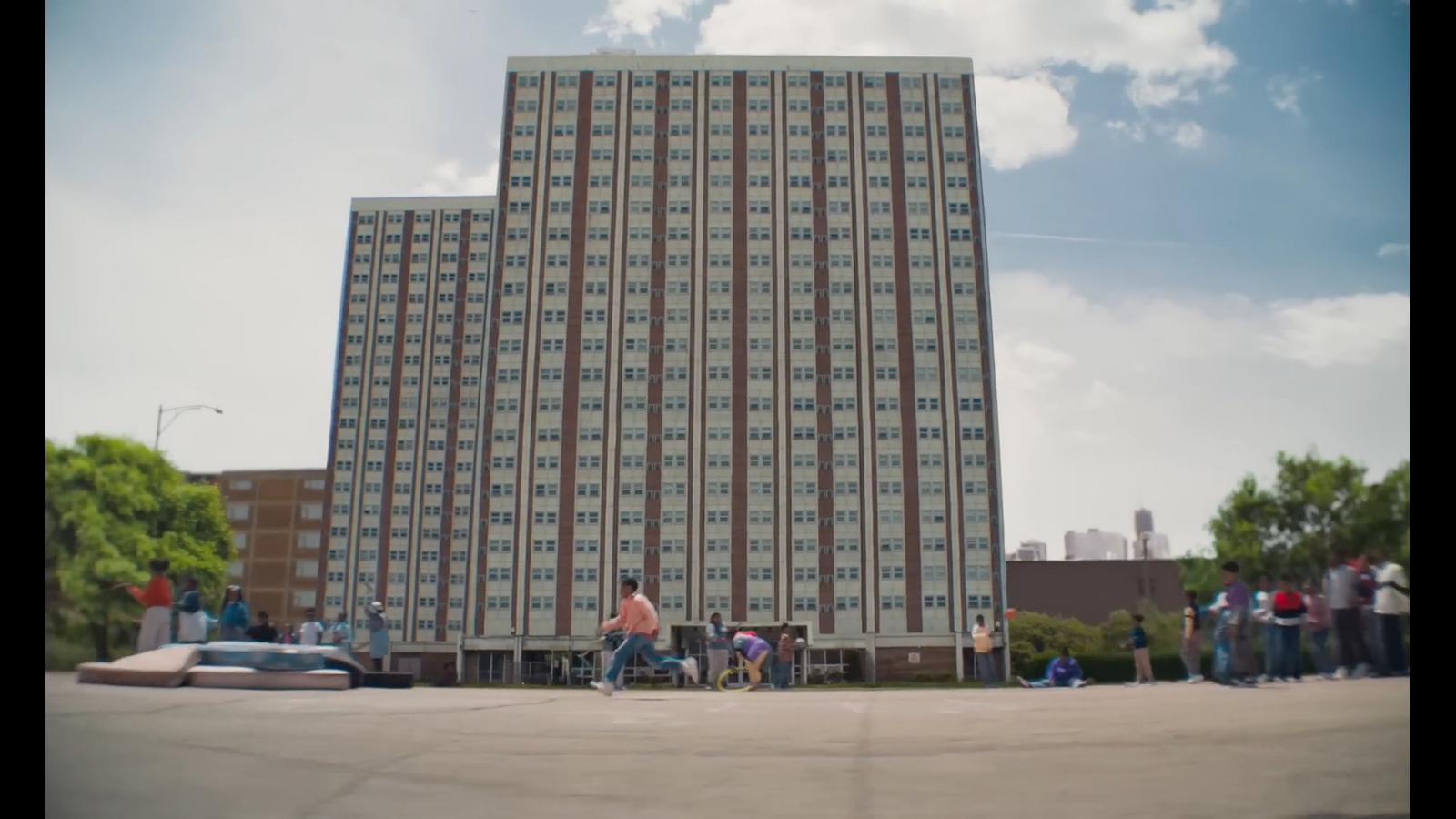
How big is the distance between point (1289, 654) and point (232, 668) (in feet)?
29.8

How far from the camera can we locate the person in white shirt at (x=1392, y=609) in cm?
664

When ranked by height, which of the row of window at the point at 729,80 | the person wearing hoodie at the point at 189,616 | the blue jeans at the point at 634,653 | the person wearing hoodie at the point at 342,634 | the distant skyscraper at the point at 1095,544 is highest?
the row of window at the point at 729,80

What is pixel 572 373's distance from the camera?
7525 centimetres

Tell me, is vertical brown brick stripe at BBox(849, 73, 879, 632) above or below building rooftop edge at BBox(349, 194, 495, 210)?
below

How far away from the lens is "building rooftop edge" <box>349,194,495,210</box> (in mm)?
88562

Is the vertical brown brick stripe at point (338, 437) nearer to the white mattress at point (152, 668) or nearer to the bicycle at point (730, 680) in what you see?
the bicycle at point (730, 680)

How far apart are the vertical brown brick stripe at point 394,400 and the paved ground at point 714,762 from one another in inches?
3643

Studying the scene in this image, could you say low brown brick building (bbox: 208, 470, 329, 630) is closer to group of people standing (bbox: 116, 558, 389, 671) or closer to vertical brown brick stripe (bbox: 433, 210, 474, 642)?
group of people standing (bbox: 116, 558, 389, 671)

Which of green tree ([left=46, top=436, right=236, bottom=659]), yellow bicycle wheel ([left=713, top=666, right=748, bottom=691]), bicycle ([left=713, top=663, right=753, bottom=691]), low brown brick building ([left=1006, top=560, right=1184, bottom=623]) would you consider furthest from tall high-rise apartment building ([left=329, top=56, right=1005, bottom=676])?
green tree ([left=46, top=436, right=236, bottom=659])

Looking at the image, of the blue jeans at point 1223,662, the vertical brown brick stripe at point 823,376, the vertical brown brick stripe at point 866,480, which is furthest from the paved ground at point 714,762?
the vertical brown brick stripe at point 866,480

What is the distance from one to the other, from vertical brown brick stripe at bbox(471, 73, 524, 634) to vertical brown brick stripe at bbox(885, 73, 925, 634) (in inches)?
1228

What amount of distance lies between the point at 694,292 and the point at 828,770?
244ft

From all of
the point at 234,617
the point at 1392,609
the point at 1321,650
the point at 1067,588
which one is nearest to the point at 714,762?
the point at 1392,609

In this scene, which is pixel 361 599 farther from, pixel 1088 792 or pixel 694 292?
pixel 1088 792
